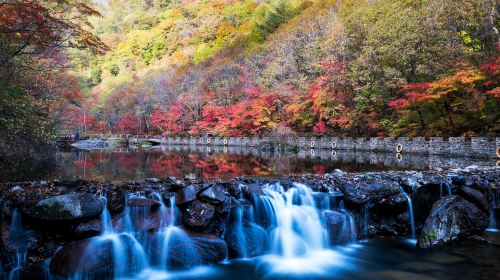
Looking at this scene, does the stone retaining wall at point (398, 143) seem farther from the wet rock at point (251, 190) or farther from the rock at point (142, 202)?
the rock at point (142, 202)

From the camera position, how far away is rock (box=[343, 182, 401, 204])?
8.05m

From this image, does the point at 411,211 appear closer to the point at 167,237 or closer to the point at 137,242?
the point at 167,237

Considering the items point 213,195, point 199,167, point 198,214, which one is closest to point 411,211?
point 213,195

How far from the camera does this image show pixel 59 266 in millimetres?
5523

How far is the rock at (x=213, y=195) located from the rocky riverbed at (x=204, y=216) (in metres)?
0.02

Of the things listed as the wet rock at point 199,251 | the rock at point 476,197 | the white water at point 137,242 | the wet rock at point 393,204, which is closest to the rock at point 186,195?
the white water at point 137,242

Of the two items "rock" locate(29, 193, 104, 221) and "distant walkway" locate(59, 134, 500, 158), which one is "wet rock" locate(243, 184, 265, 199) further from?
"distant walkway" locate(59, 134, 500, 158)

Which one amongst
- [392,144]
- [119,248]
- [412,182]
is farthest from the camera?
[392,144]

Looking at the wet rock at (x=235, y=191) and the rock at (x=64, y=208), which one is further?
the wet rock at (x=235, y=191)

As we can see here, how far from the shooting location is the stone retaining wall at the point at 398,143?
1945 centimetres

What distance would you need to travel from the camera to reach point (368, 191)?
818 cm

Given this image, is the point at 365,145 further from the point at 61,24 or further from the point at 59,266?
the point at 59,266

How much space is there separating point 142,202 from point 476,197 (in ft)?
23.4

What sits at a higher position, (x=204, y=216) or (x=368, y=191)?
(x=368, y=191)
